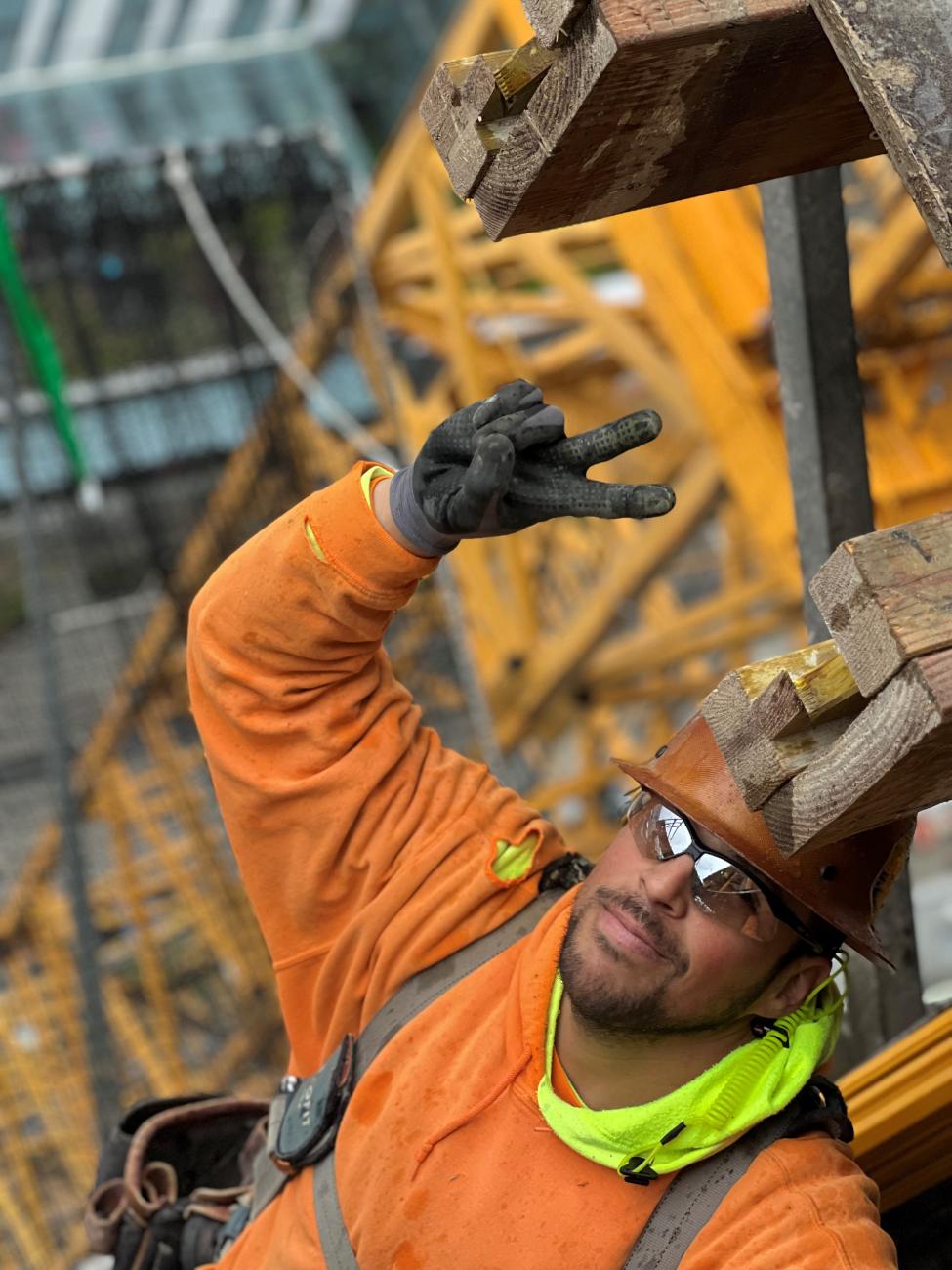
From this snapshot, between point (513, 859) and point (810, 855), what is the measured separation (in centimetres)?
67

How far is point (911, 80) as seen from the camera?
1294mm

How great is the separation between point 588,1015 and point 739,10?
1467mm

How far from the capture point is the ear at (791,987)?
2.33 m

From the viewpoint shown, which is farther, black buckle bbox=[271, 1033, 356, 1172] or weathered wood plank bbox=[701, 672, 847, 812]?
black buckle bbox=[271, 1033, 356, 1172]

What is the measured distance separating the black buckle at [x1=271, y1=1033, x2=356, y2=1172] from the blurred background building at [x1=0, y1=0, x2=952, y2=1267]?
7.66 feet

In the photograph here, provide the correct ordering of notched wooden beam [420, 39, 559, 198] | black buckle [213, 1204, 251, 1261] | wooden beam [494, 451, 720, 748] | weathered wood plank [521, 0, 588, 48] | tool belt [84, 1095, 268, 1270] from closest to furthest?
weathered wood plank [521, 0, 588, 48] < notched wooden beam [420, 39, 559, 198] < black buckle [213, 1204, 251, 1261] < tool belt [84, 1095, 268, 1270] < wooden beam [494, 451, 720, 748]

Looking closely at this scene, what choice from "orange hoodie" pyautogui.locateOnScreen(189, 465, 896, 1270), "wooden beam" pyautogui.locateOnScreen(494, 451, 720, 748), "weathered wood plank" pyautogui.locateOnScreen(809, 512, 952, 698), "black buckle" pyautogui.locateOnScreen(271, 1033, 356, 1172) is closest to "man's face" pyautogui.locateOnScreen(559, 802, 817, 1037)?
"orange hoodie" pyautogui.locateOnScreen(189, 465, 896, 1270)

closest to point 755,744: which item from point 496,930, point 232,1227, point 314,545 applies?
point 314,545

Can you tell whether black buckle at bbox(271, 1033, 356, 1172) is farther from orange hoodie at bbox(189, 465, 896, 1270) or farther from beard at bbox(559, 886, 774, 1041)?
beard at bbox(559, 886, 774, 1041)

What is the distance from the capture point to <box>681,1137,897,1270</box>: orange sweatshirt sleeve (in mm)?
2000

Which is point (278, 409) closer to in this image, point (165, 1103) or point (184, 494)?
point (184, 494)

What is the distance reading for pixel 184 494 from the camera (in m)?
7.68

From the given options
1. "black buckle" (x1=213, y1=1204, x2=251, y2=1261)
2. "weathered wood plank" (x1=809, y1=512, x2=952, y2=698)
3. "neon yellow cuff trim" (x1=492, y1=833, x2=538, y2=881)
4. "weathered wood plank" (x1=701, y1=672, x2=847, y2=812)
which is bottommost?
"black buckle" (x1=213, y1=1204, x2=251, y2=1261)

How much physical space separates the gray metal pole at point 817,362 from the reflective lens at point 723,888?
481mm
